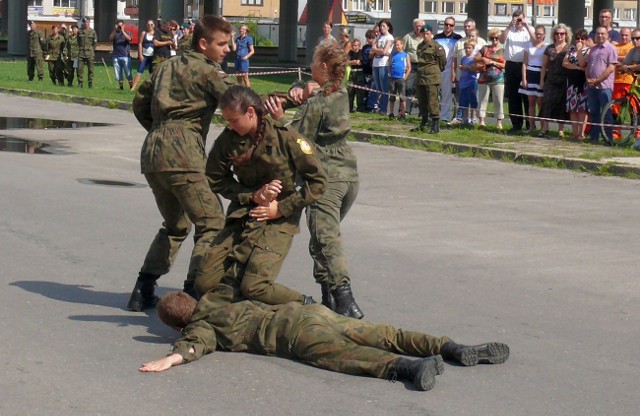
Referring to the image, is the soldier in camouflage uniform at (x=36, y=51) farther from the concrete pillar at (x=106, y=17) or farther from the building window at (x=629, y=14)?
the building window at (x=629, y=14)

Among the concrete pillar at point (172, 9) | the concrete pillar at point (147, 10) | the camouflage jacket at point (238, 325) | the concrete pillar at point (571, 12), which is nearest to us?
the camouflage jacket at point (238, 325)

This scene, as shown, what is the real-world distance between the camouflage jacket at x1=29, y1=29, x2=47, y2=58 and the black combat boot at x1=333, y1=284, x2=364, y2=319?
30.3 meters

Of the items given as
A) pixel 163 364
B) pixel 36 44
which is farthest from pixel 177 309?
pixel 36 44

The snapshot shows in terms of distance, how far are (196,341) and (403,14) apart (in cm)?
3452

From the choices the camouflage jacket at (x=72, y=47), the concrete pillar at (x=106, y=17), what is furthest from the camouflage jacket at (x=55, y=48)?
the concrete pillar at (x=106, y=17)

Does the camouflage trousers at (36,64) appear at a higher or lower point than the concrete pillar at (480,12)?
lower

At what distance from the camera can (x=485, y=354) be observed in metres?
6.85

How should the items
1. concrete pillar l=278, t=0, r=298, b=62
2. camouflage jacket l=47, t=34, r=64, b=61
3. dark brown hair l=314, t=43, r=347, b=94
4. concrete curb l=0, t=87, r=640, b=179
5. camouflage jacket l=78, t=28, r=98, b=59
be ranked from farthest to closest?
1. concrete pillar l=278, t=0, r=298, b=62
2. camouflage jacket l=47, t=34, r=64, b=61
3. camouflage jacket l=78, t=28, r=98, b=59
4. concrete curb l=0, t=87, r=640, b=179
5. dark brown hair l=314, t=43, r=347, b=94

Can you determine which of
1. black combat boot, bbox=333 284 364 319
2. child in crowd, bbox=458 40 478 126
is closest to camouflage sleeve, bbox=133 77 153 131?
black combat boot, bbox=333 284 364 319

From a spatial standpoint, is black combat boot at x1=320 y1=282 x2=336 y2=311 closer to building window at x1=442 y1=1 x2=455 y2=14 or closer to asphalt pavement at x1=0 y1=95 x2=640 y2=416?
asphalt pavement at x1=0 y1=95 x2=640 y2=416

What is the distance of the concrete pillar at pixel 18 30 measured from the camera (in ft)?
214

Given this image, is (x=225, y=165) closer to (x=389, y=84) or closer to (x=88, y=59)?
(x=389, y=84)

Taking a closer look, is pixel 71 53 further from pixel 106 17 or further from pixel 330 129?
pixel 106 17

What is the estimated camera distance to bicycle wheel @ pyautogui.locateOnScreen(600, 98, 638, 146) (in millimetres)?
18594
